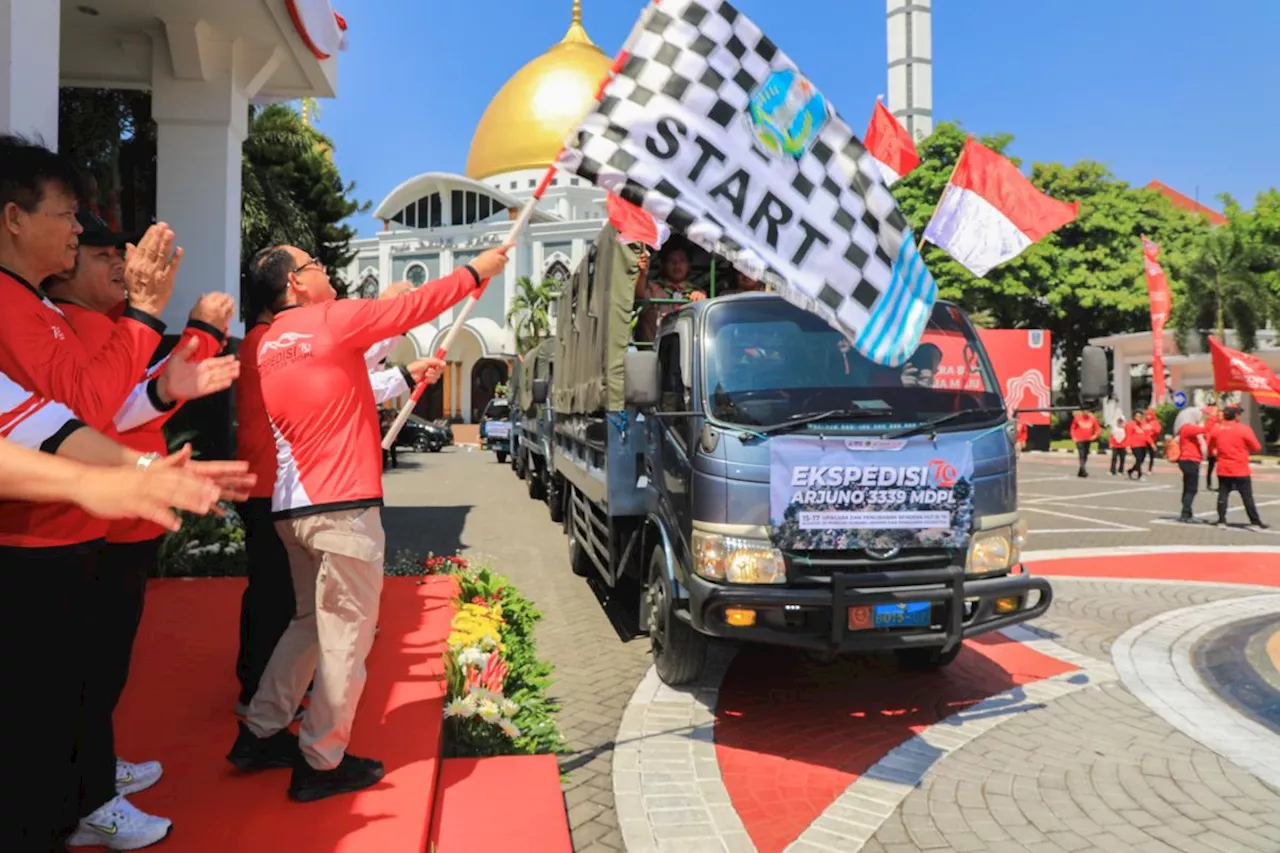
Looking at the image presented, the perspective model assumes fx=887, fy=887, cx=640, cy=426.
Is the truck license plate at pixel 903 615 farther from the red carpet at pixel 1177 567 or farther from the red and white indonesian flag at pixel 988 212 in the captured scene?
the red carpet at pixel 1177 567

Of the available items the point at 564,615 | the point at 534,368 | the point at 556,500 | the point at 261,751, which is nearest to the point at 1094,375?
the point at 564,615

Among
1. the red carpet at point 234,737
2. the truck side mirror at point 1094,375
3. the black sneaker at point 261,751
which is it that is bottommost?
the red carpet at point 234,737

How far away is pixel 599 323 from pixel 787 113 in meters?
2.72

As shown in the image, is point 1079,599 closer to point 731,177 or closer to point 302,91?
point 731,177

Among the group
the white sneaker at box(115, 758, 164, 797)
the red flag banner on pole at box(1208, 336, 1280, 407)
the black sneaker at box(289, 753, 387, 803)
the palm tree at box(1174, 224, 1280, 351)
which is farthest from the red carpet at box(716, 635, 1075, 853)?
the palm tree at box(1174, 224, 1280, 351)

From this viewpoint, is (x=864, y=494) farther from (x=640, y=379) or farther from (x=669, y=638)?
(x=669, y=638)

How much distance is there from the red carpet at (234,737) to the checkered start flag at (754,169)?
2449mm

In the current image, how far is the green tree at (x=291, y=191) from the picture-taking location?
18297 mm

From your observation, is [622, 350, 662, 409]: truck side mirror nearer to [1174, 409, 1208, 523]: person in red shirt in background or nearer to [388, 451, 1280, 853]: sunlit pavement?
[388, 451, 1280, 853]: sunlit pavement

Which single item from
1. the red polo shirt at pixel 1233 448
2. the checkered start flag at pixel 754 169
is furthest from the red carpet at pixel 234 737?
the red polo shirt at pixel 1233 448

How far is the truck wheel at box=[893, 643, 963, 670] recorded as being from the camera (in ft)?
18.4

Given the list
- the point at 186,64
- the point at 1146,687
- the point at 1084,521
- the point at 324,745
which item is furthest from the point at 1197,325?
the point at 324,745

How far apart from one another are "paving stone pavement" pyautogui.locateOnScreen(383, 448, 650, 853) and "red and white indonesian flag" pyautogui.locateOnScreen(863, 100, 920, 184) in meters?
4.95

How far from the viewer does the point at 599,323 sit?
21.6 feet
